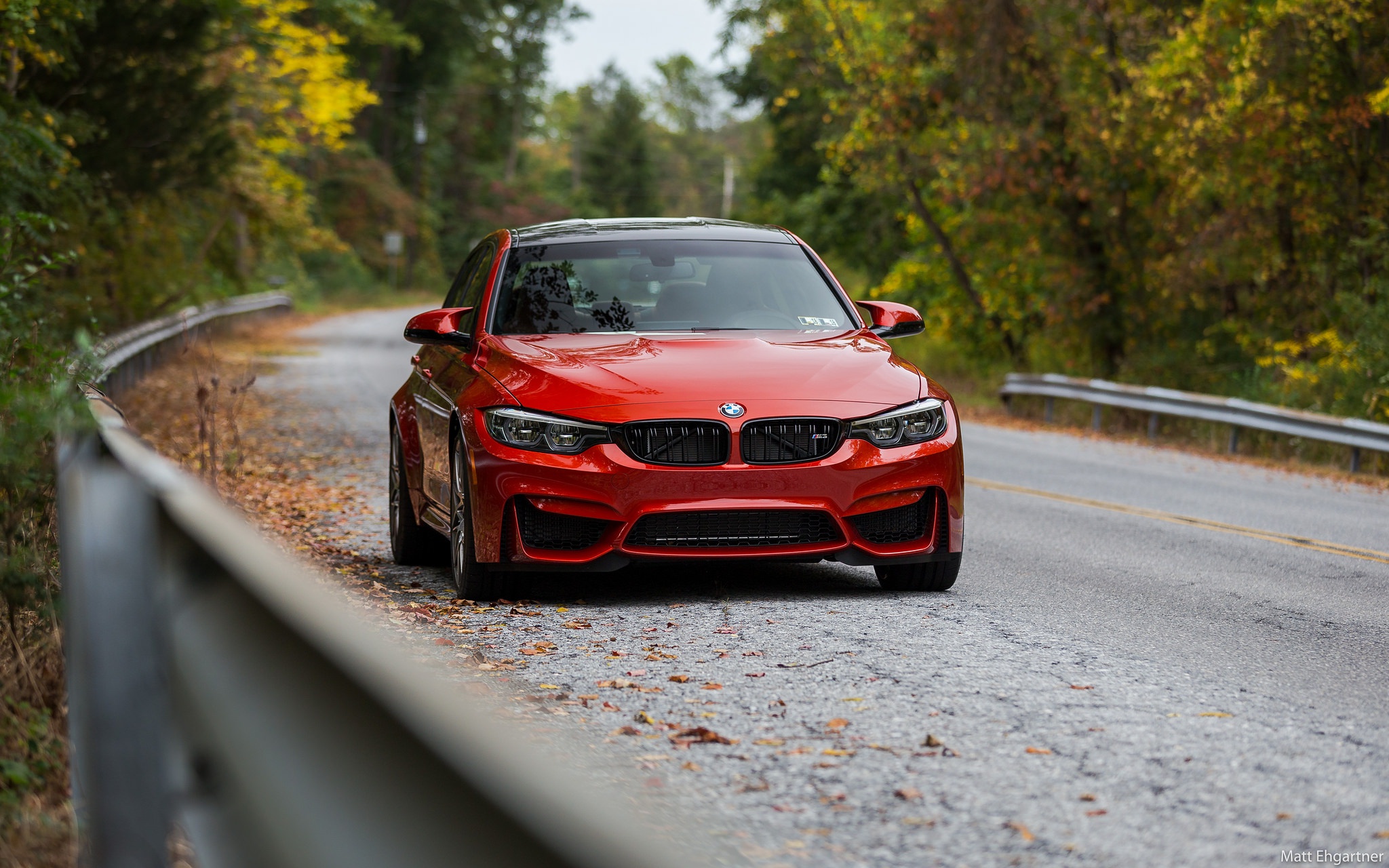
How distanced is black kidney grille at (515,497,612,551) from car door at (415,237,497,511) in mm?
826

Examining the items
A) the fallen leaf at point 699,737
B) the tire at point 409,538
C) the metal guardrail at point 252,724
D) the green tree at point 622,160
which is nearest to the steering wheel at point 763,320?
the tire at point 409,538

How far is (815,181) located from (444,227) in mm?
45130

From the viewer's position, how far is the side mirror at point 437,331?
25.6 feet

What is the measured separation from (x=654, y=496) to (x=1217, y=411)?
1369 centimetres

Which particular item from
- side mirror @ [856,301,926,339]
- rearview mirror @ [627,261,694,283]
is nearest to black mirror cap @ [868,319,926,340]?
side mirror @ [856,301,926,339]

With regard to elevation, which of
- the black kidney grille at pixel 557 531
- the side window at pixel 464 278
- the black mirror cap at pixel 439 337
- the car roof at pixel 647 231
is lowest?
the black kidney grille at pixel 557 531

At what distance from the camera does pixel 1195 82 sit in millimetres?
20719

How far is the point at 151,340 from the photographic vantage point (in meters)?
21.1

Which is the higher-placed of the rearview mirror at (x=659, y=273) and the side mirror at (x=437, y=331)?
the rearview mirror at (x=659, y=273)

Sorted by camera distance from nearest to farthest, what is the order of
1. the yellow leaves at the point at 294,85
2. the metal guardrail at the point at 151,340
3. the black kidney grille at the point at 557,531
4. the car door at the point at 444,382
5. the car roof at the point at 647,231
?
1. the black kidney grille at the point at 557,531
2. the car door at the point at 444,382
3. the car roof at the point at 647,231
4. the metal guardrail at the point at 151,340
5. the yellow leaves at the point at 294,85

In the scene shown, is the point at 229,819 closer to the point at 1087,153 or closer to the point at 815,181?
the point at 1087,153

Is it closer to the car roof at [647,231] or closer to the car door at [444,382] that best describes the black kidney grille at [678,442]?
the car door at [444,382]

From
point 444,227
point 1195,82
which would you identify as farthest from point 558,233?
point 444,227

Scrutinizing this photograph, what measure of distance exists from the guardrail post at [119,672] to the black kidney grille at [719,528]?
397 centimetres
